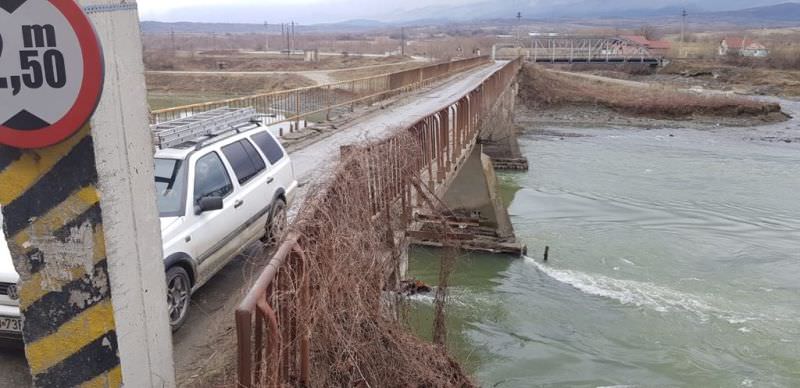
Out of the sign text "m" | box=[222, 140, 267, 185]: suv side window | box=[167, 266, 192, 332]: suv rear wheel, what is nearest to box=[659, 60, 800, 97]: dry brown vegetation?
box=[222, 140, 267, 185]: suv side window

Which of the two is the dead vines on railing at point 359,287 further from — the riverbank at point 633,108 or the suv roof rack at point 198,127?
the riverbank at point 633,108

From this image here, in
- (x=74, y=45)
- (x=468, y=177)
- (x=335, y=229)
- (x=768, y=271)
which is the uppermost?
(x=74, y=45)

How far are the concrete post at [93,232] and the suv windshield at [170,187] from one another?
2972 millimetres

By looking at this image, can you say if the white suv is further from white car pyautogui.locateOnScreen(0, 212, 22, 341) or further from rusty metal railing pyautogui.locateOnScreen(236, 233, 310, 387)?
rusty metal railing pyautogui.locateOnScreen(236, 233, 310, 387)

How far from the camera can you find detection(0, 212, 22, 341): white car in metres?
5.11

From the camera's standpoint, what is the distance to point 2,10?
8.79 ft

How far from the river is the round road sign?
28.7ft

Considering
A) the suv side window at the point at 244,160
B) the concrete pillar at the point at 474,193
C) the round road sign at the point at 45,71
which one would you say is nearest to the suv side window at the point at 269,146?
the suv side window at the point at 244,160

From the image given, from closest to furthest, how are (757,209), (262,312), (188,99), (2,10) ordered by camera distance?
(2,10), (262,312), (757,209), (188,99)

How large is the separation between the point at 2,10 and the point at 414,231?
727cm

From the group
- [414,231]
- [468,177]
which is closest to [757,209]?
[468,177]

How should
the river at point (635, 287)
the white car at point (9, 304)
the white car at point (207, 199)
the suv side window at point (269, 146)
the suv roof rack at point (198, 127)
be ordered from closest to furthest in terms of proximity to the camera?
the white car at point (9, 304)
the white car at point (207, 199)
the suv roof rack at point (198, 127)
the suv side window at point (269, 146)
the river at point (635, 287)

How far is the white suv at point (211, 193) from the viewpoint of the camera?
601 cm

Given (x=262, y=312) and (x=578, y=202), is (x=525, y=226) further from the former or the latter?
(x=262, y=312)
